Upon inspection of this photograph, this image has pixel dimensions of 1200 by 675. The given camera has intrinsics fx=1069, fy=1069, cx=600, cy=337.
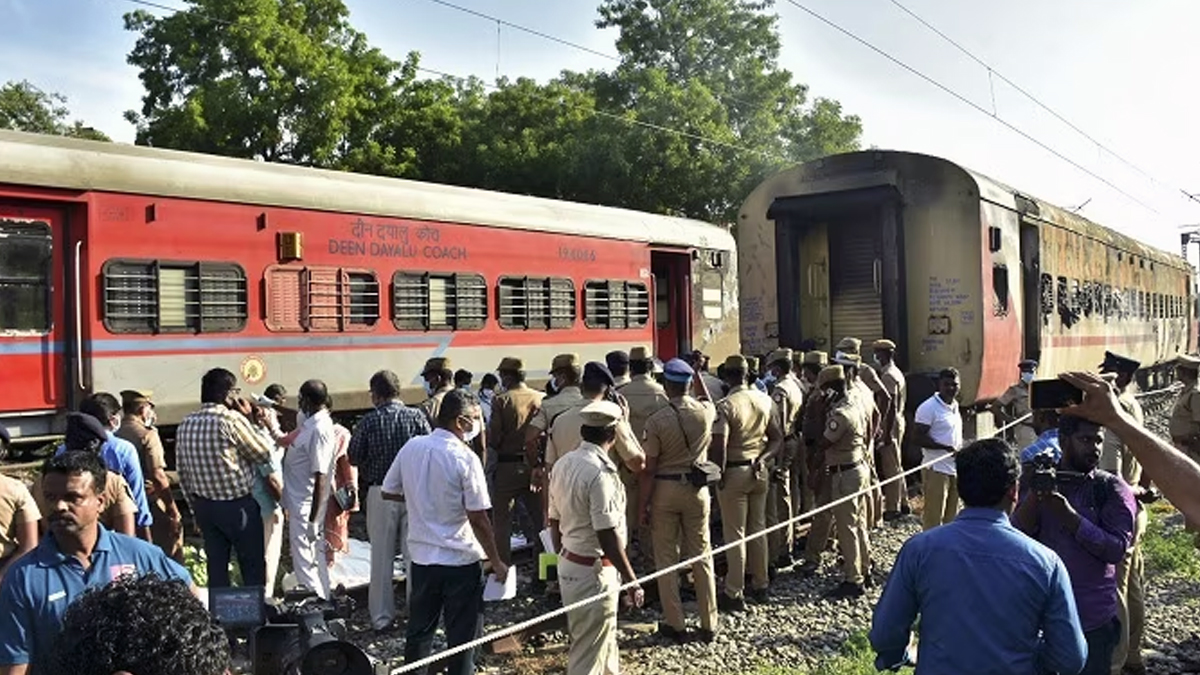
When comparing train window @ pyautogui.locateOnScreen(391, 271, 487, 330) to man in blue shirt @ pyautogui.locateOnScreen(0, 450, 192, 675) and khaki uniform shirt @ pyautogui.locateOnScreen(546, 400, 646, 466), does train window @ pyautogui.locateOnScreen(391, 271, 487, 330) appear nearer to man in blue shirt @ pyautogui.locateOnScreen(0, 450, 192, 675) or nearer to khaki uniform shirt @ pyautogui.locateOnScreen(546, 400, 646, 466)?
khaki uniform shirt @ pyautogui.locateOnScreen(546, 400, 646, 466)

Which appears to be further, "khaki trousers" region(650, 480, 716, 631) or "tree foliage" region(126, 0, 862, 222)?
"tree foliage" region(126, 0, 862, 222)

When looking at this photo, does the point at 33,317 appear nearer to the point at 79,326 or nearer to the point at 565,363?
the point at 79,326

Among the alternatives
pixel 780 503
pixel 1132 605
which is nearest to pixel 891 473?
pixel 780 503

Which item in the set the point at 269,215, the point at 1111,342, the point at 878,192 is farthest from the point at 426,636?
the point at 1111,342

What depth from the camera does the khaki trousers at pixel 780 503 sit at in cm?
854

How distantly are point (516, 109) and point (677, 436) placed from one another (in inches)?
796

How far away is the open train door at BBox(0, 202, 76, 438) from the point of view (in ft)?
26.5

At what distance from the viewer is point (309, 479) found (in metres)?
7.26

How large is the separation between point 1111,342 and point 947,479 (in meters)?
10.2

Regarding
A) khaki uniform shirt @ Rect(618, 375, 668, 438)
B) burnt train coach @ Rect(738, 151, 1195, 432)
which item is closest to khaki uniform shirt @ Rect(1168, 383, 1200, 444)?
burnt train coach @ Rect(738, 151, 1195, 432)

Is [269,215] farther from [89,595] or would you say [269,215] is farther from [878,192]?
[89,595]

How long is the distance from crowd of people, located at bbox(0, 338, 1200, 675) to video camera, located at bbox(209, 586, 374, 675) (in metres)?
0.31

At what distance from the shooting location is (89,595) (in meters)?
1.82

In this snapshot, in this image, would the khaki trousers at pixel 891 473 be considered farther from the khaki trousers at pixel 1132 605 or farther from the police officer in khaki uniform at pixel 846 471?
the khaki trousers at pixel 1132 605
